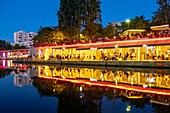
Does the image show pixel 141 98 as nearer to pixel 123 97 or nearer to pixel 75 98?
pixel 123 97

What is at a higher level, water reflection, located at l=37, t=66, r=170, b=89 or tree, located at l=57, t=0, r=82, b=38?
tree, located at l=57, t=0, r=82, b=38

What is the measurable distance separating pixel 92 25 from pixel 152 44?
20198 millimetres

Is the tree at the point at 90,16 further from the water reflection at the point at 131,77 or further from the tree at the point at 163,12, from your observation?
the water reflection at the point at 131,77

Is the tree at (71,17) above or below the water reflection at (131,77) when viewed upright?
above

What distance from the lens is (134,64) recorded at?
36.4 metres

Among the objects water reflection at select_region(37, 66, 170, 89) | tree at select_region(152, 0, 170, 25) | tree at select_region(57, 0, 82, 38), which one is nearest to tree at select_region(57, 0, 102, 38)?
tree at select_region(57, 0, 82, 38)

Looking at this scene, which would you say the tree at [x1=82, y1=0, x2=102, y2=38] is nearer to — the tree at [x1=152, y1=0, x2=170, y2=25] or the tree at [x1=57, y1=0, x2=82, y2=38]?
the tree at [x1=57, y1=0, x2=82, y2=38]

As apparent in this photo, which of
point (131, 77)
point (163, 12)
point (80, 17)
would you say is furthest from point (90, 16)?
point (131, 77)

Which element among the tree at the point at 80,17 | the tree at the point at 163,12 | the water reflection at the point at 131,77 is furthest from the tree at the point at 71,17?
the water reflection at the point at 131,77

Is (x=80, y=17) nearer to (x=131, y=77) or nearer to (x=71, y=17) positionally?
(x=71, y=17)

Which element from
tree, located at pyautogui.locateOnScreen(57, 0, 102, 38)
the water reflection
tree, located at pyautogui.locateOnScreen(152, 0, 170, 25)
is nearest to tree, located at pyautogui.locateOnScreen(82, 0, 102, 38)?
tree, located at pyautogui.locateOnScreen(57, 0, 102, 38)

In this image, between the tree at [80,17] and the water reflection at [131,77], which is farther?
the tree at [80,17]

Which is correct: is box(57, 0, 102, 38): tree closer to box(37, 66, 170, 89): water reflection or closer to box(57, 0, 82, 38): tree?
box(57, 0, 82, 38): tree

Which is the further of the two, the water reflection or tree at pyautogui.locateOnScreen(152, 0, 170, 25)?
tree at pyautogui.locateOnScreen(152, 0, 170, 25)
